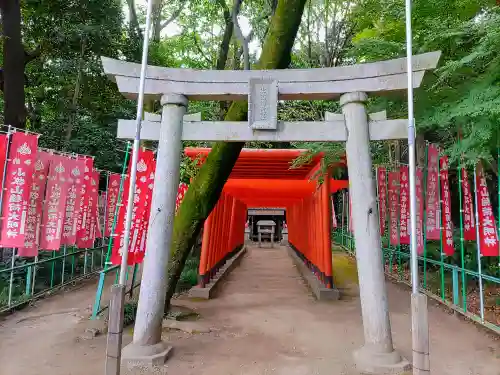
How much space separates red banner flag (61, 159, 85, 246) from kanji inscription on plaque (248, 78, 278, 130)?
200 inches

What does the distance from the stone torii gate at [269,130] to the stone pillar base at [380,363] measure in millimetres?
25

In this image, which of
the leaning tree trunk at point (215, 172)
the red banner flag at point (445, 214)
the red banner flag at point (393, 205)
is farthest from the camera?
the red banner flag at point (393, 205)

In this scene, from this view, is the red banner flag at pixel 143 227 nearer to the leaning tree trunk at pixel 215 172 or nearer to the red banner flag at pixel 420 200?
the leaning tree trunk at pixel 215 172

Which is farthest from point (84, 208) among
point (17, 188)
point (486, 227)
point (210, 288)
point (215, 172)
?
point (486, 227)

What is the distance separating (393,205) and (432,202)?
2.36 metres

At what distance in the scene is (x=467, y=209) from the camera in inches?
261

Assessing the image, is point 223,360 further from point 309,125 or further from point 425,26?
point 425,26

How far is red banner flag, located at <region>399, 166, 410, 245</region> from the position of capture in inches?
350

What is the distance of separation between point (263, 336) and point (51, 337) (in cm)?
300

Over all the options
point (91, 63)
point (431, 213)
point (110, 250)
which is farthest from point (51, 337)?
point (91, 63)

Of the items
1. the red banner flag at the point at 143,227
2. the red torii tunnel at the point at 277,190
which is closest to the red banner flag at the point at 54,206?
the red banner flag at the point at 143,227

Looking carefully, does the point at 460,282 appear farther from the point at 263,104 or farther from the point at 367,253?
the point at 263,104

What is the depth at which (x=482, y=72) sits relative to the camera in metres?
5.35

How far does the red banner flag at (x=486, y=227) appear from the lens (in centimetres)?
594
